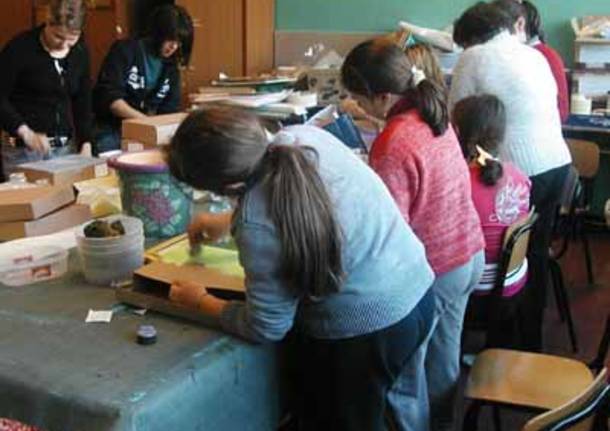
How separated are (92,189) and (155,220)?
43 centimetres

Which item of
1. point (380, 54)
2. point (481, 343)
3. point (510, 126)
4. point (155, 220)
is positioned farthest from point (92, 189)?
point (481, 343)

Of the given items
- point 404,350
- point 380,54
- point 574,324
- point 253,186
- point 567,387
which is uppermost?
point 380,54

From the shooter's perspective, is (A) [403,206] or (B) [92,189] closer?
(A) [403,206]

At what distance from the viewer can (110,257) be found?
1.73 metres

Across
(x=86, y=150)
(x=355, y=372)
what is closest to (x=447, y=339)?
(x=355, y=372)

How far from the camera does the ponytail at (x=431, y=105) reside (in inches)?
75.9

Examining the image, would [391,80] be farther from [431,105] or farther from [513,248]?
[513,248]

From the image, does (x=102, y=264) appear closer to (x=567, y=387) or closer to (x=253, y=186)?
(x=253, y=186)

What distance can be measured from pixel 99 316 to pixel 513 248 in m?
1.28

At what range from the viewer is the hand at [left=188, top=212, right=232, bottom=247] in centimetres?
184

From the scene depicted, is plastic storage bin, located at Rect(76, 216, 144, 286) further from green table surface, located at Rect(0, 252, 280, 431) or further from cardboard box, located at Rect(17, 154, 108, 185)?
cardboard box, located at Rect(17, 154, 108, 185)

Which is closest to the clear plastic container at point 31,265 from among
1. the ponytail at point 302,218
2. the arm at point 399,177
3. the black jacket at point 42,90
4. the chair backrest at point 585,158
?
the ponytail at point 302,218

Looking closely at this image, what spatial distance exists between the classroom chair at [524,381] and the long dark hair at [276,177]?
2.62 ft

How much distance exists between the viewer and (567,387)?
6.70 ft
